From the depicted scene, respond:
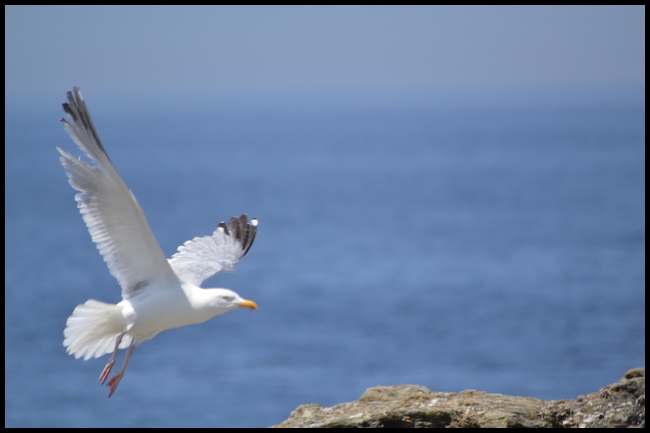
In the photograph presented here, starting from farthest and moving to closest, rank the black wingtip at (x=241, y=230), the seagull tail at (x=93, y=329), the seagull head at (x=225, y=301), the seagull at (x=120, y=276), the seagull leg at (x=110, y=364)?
the black wingtip at (x=241, y=230) → the seagull tail at (x=93, y=329) → the seagull head at (x=225, y=301) → the seagull leg at (x=110, y=364) → the seagull at (x=120, y=276)

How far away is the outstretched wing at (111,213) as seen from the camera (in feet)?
24.4

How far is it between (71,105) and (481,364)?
103 ft

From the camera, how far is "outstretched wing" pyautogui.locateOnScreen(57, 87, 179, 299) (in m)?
7.43

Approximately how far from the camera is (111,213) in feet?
25.8

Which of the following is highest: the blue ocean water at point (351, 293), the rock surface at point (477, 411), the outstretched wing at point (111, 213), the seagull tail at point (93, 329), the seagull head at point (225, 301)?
the blue ocean water at point (351, 293)

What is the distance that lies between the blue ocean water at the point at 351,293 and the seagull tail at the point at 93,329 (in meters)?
20.6

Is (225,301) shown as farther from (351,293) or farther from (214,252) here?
(351,293)

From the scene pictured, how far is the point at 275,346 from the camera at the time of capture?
40.3m

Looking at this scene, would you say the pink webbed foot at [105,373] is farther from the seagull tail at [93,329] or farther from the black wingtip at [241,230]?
the black wingtip at [241,230]

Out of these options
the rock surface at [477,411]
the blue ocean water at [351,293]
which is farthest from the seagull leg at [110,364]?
the blue ocean water at [351,293]

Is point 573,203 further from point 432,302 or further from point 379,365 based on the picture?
point 379,365

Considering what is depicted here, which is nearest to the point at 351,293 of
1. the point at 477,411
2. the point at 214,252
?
the point at 214,252

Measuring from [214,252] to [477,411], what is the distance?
4.50m

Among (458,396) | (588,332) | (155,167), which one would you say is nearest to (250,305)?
(458,396)
